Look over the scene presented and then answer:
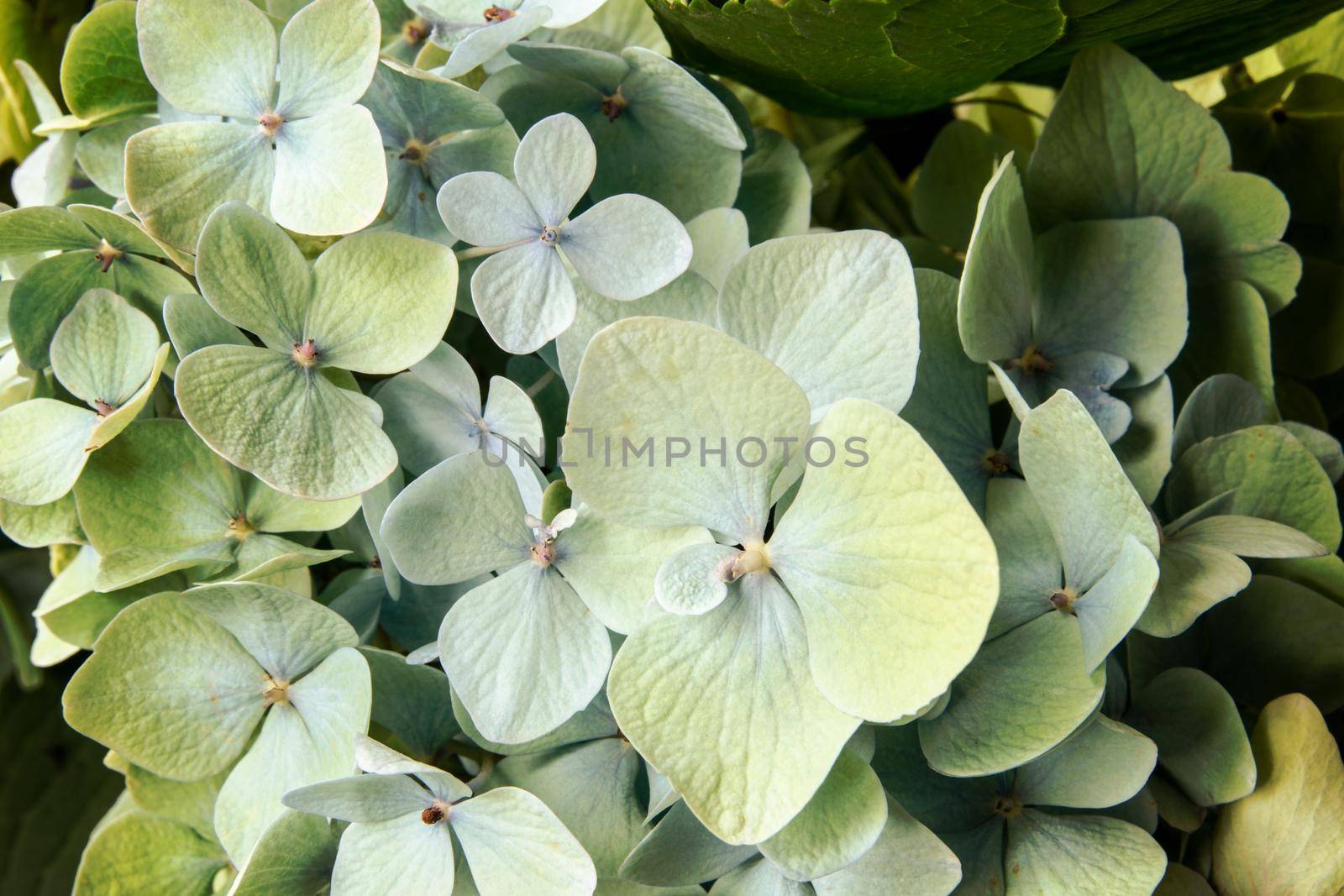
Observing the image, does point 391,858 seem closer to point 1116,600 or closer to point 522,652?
point 522,652

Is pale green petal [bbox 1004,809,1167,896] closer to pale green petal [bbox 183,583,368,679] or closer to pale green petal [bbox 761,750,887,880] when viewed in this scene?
pale green petal [bbox 761,750,887,880]

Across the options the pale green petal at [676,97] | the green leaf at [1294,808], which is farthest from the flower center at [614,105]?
the green leaf at [1294,808]

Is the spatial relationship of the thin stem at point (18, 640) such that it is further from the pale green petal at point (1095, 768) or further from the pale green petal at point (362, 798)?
the pale green petal at point (1095, 768)

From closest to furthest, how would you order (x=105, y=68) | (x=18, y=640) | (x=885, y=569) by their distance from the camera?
1. (x=885, y=569)
2. (x=105, y=68)
3. (x=18, y=640)

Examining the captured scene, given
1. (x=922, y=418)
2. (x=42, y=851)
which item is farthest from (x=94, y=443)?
(x=42, y=851)

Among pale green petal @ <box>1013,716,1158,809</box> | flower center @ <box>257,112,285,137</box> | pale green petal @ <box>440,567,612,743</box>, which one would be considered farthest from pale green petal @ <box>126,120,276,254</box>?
pale green petal @ <box>1013,716,1158,809</box>

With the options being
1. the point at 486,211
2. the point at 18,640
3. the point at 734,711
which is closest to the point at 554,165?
the point at 486,211
